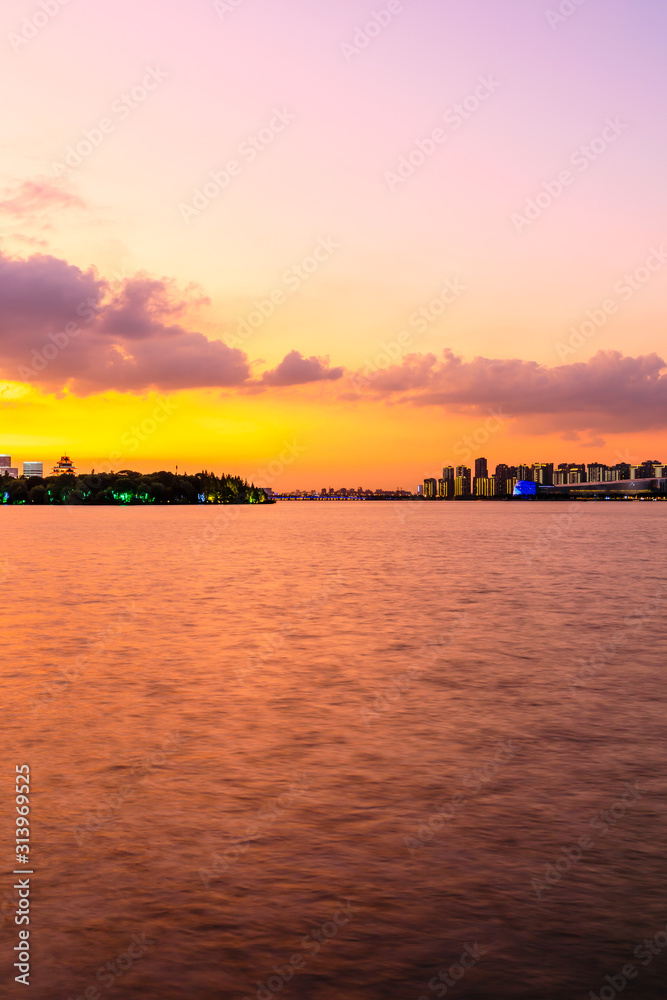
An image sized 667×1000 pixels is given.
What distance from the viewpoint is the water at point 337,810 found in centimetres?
852

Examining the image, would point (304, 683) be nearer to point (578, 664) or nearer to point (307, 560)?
point (578, 664)

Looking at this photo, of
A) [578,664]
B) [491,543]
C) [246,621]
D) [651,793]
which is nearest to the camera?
[651,793]

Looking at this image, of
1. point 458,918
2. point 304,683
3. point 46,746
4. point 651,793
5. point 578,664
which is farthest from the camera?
point 578,664

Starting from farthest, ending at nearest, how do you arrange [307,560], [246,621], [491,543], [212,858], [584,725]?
[491,543] < [307,560] < [246,621] < [584,725] < [212,858]

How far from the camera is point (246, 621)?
3756cm

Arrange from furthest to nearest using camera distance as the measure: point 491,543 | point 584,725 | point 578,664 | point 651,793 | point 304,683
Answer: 1. point 491,543
2. point 578,664
3. point 304,683
4. point 584,725
5. point 651,793

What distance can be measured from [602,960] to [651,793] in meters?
5.76

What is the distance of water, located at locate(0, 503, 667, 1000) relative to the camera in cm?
852

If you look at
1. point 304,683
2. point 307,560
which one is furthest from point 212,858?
point 307,560

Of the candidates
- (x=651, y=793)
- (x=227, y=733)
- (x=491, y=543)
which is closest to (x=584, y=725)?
(x=651, y=793)

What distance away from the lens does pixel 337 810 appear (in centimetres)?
1291

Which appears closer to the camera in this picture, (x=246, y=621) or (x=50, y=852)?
(x=50, y=852)

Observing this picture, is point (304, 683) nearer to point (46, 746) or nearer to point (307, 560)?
point (46, 746)

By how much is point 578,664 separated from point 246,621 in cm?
1593
